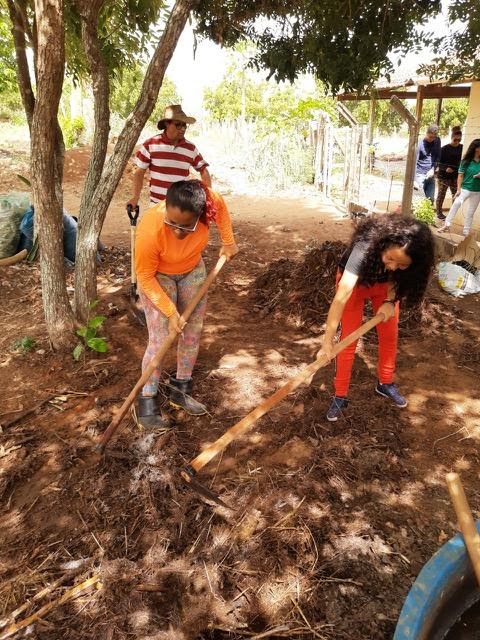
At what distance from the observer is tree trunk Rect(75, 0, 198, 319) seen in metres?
3.30

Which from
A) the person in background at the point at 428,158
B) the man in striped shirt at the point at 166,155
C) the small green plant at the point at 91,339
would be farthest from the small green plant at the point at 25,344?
the person in background at the point at 428,158

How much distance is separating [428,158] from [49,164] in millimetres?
7241

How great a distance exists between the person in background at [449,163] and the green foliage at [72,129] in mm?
11553

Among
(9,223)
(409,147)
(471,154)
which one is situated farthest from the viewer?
(471,154)

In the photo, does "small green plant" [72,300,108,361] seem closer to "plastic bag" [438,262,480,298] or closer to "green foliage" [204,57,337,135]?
"plastic bag" [438,262,480,298]

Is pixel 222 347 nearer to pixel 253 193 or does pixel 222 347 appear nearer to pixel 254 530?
pixel 254 530

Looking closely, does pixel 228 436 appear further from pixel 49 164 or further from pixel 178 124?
pixel 178 124

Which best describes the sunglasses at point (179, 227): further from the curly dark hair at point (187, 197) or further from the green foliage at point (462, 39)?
the green foliage at point (462, 39)

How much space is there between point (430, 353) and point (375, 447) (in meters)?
1.51

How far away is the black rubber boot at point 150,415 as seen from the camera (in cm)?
298

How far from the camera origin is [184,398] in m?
3.21

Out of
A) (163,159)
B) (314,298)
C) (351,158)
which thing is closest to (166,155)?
(163,159)

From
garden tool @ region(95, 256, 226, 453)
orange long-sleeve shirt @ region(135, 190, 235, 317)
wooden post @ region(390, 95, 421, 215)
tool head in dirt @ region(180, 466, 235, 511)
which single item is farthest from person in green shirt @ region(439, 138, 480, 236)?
tool head in dirt @ region(180, 466, 235, 511)

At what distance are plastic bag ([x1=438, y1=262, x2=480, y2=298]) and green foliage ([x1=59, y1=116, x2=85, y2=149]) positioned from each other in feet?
43.7
